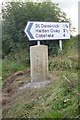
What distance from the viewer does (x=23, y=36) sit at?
46.5 feet

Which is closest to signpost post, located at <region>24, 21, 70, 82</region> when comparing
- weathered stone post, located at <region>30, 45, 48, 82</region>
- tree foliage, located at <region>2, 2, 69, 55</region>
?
weathered stone post, located at <region>30, 45, 48, 82</region>

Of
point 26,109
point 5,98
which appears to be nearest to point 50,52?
point 5,98

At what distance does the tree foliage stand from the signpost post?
1515mm

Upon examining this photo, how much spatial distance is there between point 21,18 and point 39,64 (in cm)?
603

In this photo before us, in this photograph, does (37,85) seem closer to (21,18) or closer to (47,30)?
(47,30)

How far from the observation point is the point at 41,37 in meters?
11.7

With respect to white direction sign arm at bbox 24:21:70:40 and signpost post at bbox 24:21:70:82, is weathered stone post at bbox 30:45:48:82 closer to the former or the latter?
signpost post at bbox 24:21:70:82

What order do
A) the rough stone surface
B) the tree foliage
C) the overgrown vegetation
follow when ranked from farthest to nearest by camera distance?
the tree foliage
the rough stone surface
the overgrown vegetation

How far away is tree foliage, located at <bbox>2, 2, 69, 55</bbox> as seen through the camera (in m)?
14.1

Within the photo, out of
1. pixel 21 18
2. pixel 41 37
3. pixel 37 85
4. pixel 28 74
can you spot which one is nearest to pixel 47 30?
pixel 41 37

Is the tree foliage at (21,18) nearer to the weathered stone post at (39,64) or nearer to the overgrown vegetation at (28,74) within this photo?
the overgrown vegetation at (28,74)

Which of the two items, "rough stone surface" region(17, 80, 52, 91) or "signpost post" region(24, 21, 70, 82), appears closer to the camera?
"rough stone surface" region(17, 80, 52, 91)

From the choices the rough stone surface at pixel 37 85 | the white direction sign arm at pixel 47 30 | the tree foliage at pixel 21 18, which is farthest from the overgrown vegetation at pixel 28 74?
the white direction sign arm at pixel 47 30

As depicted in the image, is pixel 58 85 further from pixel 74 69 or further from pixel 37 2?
pixel 37 2
